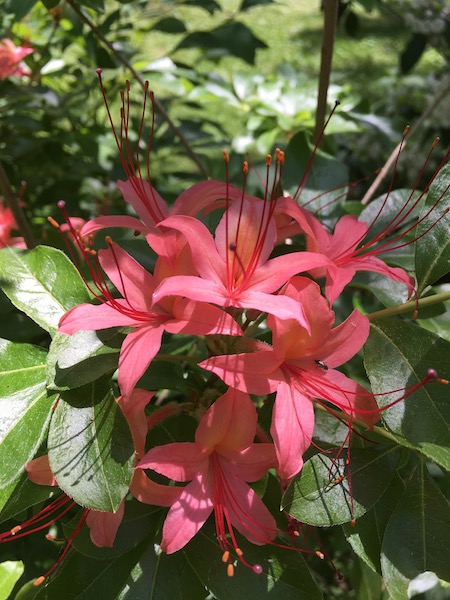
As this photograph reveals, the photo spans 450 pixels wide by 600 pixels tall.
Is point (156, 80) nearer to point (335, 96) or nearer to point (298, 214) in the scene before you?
point (335, 96)

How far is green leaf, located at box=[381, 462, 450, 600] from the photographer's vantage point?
2.68 ft

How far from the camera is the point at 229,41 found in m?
1.66

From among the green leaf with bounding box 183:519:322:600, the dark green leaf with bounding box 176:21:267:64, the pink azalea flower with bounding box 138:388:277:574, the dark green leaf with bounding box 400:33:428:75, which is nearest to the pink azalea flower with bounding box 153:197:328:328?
the pink azalea flower with bounding box 138:388:277:574

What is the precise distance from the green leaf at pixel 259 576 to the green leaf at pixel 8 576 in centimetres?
21

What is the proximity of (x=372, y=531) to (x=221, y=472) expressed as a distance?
0.20 meters

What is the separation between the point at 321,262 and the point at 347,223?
17 cm

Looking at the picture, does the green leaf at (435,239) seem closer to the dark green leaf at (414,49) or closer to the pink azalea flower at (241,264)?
the pink azalea flower at (241,264)

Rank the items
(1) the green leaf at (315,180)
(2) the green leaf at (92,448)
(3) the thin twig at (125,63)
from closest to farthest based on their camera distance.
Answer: (2) the green leaf at (92,448), (1) the green leaf at (315,180), (3) the thin twig at (125,63)

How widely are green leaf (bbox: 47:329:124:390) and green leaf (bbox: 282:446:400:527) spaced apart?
0.25 m

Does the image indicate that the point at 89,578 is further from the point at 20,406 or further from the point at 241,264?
the point at 241,264

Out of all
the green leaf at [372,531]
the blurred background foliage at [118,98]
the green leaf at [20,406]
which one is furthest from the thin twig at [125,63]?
the green leaf at [372,531]

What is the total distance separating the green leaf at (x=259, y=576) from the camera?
0.84 metres

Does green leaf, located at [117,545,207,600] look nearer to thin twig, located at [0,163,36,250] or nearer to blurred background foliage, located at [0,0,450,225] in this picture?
thin twig, located at [0,163,36,250]

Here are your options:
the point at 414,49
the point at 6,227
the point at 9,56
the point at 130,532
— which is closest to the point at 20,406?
the point at 130,532
